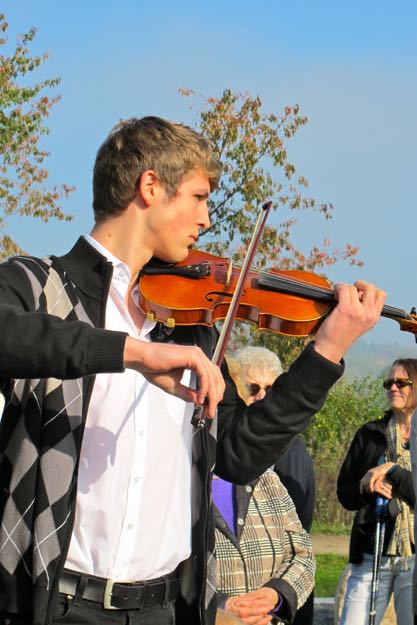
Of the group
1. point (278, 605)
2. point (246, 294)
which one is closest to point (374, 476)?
point (278, 605)

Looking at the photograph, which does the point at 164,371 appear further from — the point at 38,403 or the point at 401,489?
the point at 401,489

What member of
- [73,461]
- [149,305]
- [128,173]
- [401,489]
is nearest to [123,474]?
[73,461]

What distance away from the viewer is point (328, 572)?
1134 centimetres

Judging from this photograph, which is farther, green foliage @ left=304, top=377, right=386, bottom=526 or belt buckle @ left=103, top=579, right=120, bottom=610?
green foliage @ left=304, top=377, right=386, bottom=526

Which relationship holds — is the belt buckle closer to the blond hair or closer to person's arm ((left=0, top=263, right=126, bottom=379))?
person's arm ((left=0, top=263, right=126, bottom=379))

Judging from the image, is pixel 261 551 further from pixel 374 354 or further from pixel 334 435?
pixel 374 354

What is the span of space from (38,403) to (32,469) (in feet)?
0.56

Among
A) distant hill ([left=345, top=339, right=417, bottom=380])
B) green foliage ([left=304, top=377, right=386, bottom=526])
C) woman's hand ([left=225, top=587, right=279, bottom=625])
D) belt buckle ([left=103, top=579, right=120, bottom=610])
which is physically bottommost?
belt buckle ([left=103, top=579, right=120, bottom=610])

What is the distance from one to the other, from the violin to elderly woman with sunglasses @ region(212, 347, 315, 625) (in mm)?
1281

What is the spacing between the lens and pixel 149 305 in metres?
3.16

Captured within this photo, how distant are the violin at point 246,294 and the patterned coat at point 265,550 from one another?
156cm

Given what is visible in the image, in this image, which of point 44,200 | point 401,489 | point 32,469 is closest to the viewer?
point 32,469

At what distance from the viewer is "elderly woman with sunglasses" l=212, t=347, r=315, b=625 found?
15.5 feet

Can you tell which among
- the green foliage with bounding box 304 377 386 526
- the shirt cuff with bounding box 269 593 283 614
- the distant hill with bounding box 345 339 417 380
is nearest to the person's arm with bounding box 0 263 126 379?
the shirt cuff with bounding box 269 593 283 614
